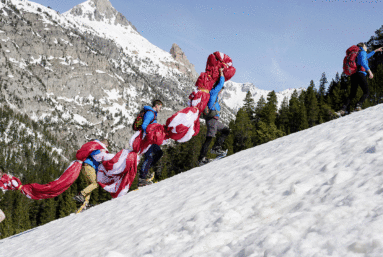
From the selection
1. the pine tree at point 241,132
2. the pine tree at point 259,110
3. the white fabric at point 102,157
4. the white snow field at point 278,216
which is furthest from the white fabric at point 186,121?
the pine tree at point 259,110

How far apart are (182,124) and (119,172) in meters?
2.35

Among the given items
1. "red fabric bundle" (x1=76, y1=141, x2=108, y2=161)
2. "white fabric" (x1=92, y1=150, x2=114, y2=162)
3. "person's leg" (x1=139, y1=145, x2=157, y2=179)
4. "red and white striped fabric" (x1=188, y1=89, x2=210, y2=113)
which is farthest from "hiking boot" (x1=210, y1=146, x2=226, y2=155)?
"red fabric bundle" (x1=76, y1=141, x2=108, y2=161)

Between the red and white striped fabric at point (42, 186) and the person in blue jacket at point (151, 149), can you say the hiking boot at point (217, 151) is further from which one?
the red and white striped fabric at point (42, 186)

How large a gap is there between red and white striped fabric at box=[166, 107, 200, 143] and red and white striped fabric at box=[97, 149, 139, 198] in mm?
1290

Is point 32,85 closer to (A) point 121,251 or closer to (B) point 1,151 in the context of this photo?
(B) point 1,151

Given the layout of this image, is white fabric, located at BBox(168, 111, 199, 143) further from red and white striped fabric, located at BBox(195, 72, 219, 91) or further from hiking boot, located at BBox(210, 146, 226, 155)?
hiking boot, located at BBox(210, 146, 226, 155)

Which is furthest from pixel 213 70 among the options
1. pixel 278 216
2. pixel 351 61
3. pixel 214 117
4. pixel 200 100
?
pixel 278 216

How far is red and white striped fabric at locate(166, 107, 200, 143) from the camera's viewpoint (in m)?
7.30

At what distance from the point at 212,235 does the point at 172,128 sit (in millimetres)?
5063

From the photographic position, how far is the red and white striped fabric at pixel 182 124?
7.30 meters

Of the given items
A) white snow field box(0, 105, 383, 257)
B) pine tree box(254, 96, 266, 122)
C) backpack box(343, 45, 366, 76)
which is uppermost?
pine tree box(254, 96, 266, 122)

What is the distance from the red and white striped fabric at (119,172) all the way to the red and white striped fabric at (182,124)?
129 centimetres

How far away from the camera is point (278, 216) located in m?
2.35

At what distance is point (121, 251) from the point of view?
8.86 feet
